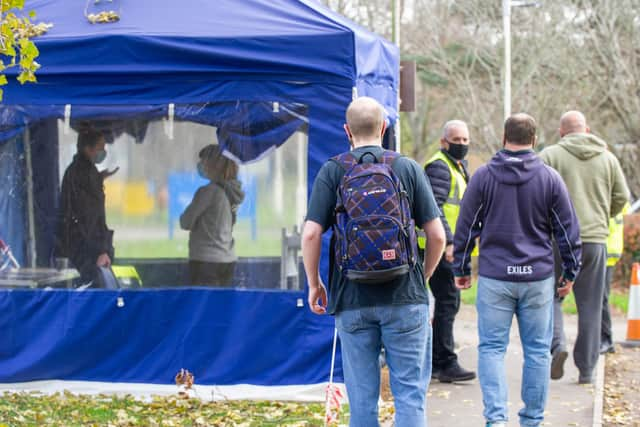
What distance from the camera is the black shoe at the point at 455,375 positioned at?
813 centimetres

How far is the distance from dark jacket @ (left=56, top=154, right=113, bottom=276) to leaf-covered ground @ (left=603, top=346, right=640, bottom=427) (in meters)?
3.88

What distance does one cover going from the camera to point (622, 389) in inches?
324

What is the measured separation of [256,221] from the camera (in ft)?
24.9

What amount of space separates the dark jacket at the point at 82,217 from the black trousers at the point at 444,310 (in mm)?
2561

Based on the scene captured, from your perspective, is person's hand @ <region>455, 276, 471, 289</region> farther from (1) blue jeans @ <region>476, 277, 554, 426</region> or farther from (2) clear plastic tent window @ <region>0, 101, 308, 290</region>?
(2) clear plastic tent window @ <region>0, 101, 308, 290</region>

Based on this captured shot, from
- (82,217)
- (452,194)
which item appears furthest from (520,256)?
(82,217)

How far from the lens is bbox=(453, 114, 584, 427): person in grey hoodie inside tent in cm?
599

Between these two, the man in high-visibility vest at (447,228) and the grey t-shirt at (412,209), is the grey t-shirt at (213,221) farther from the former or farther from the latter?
the grey t-shirt at (412,209)

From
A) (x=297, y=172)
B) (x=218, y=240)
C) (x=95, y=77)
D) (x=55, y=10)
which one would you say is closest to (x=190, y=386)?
(x=218, y=240)

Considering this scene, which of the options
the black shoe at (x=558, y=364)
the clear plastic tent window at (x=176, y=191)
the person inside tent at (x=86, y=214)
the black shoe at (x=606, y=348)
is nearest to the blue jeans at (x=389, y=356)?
the clear plastic tent window at (x=176, y=191)

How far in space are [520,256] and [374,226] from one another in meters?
1.73

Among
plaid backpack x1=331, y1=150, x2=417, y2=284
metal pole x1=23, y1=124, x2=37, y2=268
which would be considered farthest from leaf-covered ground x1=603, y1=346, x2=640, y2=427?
metal pole x1=23, y1=124, x2=37, y2=268

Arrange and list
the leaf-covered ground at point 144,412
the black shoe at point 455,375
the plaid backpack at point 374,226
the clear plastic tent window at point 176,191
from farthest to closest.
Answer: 1. the black shoe at point 455,375
2. the clear plastic tent window at point 176,191
3. the leaf-covered ground at point 144,412
4. the plaid backpack at point 374,226

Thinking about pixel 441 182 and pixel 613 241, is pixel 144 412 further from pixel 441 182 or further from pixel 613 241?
pixel 613 241
